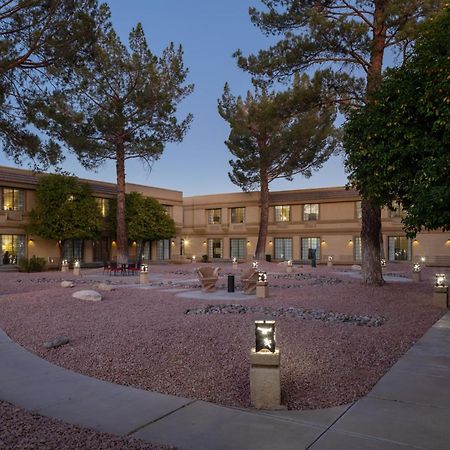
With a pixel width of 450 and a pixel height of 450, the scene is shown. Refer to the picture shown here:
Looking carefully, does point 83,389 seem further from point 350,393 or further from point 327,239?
point 327,239

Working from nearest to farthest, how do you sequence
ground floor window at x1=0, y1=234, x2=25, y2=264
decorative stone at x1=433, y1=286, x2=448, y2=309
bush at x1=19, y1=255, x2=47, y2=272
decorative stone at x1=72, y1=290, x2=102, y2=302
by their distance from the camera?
decorative stone at x1=433, y1=286, x2=448, y2=309 → decorative stone at x1=72, y1=290, x2=102, y2=302 → bush at x1=19, y1=255, x2=47, y2=272 → ground floor window at x1=0, y1=234, x2=25, y2=264

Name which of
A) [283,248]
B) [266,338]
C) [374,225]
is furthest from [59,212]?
[266,338]

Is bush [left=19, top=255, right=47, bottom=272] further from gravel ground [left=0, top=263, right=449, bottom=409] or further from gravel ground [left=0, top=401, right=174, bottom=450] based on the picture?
gravel ground [left=0, top=401, right=174, bottom=450]

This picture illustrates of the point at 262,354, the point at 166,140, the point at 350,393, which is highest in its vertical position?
the point at 166,140

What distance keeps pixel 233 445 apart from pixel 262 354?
1292 mm

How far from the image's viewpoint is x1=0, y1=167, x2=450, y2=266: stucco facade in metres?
32.5

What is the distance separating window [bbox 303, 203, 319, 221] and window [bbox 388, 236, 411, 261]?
22.8 feet

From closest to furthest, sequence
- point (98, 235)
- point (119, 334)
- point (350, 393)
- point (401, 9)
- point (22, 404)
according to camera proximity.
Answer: point (22, 404)
point (350, 393)
point (119, 334)
point (401, 9)
point (98, 235)

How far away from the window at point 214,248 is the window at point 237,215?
2.96m

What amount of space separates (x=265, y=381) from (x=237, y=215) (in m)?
42.9

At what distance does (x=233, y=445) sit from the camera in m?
4.09

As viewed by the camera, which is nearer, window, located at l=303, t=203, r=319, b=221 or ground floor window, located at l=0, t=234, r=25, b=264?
ground floor window, located at l=0, t=234, r=25, b=264

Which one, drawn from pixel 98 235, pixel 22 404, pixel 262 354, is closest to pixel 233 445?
pixel 262 354

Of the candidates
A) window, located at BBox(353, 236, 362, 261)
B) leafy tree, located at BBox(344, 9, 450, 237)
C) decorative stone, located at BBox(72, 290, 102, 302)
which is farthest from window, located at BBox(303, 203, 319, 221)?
decorative stone, located at BBox(72, 290, 102, 302)
